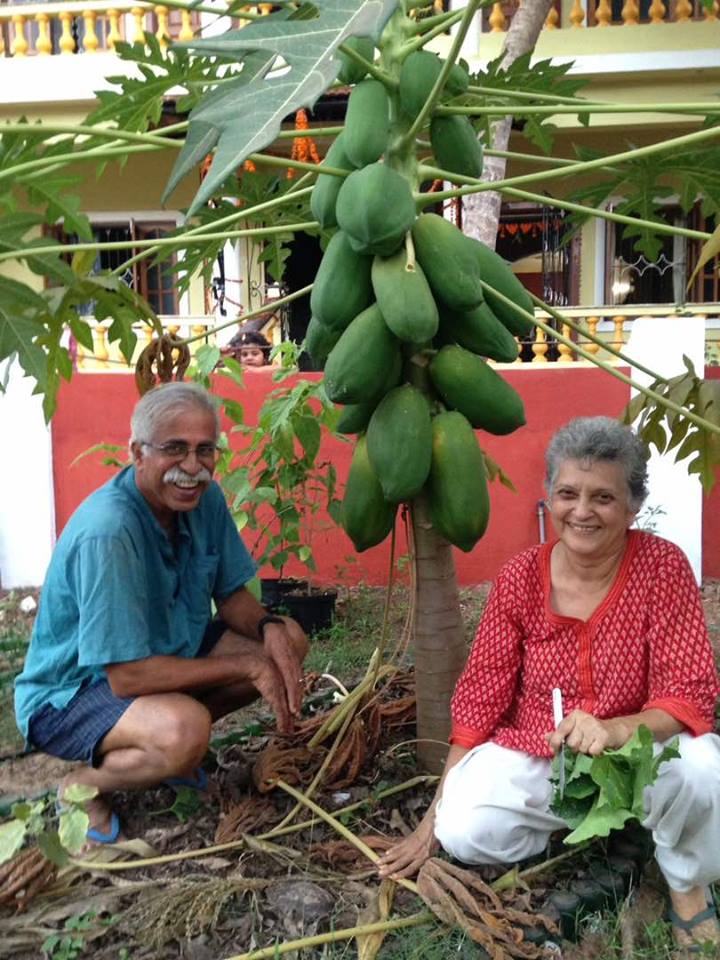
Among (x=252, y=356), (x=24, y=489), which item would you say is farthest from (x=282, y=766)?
(x=252, y=356)

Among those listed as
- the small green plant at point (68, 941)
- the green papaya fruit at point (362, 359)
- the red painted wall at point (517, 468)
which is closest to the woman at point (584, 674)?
the green papaya fruit at point (362, 359)

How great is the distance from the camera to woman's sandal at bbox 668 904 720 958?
1925 mm

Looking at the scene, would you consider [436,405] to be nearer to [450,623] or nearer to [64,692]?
[450,623]

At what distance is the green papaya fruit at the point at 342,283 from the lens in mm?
1894

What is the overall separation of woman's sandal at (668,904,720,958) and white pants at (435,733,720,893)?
60mm

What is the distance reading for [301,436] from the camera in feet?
13.1

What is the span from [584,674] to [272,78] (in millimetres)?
1395

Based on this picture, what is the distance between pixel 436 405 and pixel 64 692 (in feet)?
3.71

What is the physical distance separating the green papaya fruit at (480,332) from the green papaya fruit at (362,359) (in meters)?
0.17

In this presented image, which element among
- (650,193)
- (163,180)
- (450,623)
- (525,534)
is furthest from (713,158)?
(163,180)

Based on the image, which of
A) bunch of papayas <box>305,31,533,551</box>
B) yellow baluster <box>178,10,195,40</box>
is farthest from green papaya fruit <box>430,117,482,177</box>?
yellow baluster <box>178,10,195,40</box>

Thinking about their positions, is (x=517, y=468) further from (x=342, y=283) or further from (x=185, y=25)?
(x=185, y=25)

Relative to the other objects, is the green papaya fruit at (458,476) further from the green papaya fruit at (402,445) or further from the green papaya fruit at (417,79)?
the green papaya fruit at (417,79)

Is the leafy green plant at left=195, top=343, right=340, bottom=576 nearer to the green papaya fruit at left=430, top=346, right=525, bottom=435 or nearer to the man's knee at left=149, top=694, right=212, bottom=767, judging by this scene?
the man's knee at left=149, top=694, right=212, bottom=767
